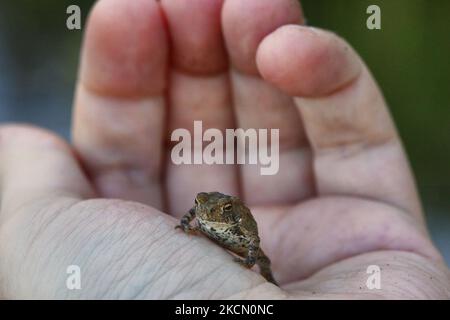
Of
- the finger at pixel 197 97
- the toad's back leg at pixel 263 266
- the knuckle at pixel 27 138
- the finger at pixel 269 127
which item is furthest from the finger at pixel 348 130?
the knuckle at pixel 27 138

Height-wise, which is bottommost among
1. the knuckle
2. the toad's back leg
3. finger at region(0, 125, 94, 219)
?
the toad's back leg

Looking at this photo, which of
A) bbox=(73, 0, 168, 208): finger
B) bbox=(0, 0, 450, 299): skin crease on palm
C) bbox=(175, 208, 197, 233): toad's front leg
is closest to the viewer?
bbox=(0, 0, 450, 299): skin crease on palm

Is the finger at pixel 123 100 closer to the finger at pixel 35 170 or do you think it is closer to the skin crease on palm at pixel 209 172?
the skin crease on palm at pixel 209 172

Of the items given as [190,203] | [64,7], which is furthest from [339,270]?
[64,7]

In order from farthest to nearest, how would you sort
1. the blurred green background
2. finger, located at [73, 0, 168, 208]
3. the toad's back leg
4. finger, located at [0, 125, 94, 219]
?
the blurred green background < finger, located at [73, 0, 168, 208] < finger, located at [0, 125, 94, 219] < the toad's back leg

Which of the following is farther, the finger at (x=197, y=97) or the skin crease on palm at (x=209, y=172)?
the finger at (x=197, y=97)

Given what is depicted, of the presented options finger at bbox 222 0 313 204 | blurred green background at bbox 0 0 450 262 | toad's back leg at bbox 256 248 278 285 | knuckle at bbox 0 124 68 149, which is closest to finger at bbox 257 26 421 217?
finger at bbox 222 0 313 204

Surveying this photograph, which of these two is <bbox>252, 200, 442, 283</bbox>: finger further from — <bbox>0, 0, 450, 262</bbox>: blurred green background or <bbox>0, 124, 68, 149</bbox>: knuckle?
<bbox>0, 0, 450, 262</bbox>: blurred green background
